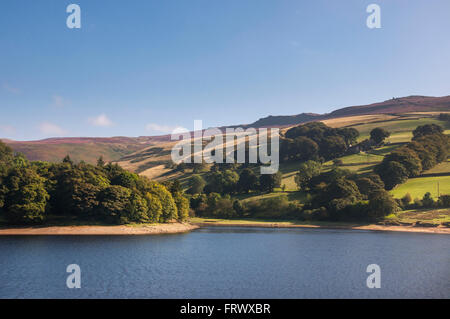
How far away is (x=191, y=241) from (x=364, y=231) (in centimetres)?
5724

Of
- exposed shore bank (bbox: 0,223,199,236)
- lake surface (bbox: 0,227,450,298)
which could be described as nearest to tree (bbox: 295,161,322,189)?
lake surface (bbox: 0,227,450,298)

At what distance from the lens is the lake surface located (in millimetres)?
46906

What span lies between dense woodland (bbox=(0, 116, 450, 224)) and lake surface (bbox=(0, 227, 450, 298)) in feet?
52.8

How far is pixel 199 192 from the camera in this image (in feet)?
602

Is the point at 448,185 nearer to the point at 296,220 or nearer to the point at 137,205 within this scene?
the point at 296,220

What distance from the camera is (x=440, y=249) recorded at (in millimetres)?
81812

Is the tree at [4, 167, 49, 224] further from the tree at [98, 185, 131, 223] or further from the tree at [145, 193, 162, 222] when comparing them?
the tree at [145, 193, 162, 222]

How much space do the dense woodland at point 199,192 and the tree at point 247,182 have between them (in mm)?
445

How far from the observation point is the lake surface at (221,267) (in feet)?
154

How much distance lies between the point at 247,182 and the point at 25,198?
94.8 m

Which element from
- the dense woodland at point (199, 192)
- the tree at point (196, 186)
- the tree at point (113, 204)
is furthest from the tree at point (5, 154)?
the tree at point (113, 204)

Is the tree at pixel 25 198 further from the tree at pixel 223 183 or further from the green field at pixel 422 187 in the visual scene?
the green field at pixel 422 187

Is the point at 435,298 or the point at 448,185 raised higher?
the point at 448,185
